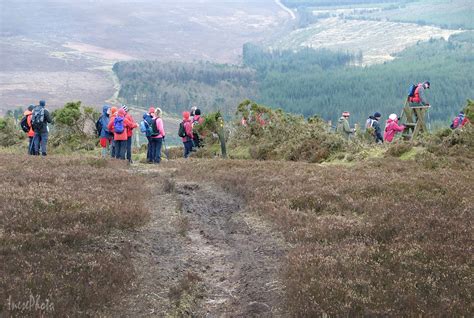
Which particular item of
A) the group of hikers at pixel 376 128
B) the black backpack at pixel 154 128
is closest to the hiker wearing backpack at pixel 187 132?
the black backpack at pixel 154 128

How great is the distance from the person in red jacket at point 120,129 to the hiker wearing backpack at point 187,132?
409cm

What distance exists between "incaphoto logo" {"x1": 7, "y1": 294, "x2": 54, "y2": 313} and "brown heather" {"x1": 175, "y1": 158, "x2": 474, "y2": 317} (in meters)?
3.57

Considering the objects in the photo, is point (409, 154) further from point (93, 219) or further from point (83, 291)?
point (83, 291)

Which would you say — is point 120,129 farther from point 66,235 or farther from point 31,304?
point 31,304

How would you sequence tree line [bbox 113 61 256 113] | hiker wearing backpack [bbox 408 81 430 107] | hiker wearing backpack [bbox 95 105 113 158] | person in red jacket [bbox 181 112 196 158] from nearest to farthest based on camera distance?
hiker wearing backpack [bbox 408 81 430 107] < hiker wearing backpack [bbox 95 105 113 158] < person in red jacket [bbox 181 112 196 158] < tree line [bbox 113 61 256 113]

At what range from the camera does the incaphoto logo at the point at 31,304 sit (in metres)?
7.46

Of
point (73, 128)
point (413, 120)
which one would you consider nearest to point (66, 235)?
point (413, 120)

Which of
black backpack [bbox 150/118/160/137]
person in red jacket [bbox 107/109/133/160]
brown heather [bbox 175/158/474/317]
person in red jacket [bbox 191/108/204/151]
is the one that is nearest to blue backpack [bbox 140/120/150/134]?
black backpack [bbox 150/118/160/137]

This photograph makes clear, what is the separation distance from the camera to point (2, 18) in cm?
19488

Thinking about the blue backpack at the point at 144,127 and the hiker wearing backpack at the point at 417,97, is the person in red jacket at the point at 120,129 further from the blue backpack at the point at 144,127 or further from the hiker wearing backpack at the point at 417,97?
the hiker wearing backpack at the point at 417,97

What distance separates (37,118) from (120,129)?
12.9 ft

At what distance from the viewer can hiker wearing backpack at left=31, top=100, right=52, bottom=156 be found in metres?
23.1

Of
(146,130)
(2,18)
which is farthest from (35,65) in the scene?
(146,130)

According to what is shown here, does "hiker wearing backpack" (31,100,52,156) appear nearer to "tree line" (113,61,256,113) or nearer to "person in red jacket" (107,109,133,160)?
"person in red jacket" (107,109,133,160)
